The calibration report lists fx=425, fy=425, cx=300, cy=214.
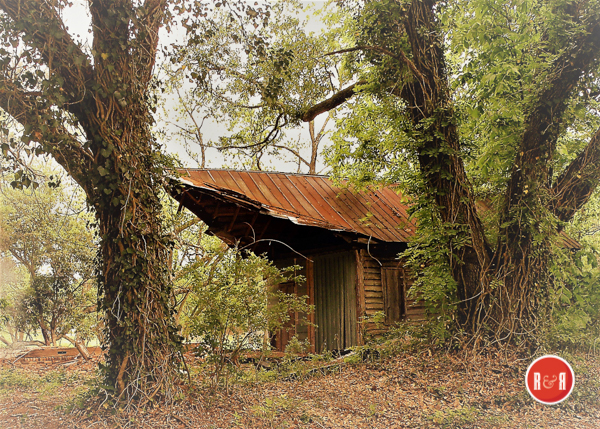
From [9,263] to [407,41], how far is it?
12077 mm

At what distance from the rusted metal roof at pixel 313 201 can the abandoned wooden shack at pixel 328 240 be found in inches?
1.0

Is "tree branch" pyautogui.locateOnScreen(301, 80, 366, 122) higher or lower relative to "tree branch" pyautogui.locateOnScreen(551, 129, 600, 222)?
higher

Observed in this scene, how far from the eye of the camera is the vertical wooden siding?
31.0ft

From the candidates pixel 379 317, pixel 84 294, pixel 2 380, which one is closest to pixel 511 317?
pixel 379 317

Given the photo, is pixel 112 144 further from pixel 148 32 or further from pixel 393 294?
pixel 393 294

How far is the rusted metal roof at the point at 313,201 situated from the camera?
27.8 ft

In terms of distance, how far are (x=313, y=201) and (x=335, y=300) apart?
2393 millimetres

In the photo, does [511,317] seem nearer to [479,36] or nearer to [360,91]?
[479,36]

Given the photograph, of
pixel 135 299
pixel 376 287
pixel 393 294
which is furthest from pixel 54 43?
pixel 393 294

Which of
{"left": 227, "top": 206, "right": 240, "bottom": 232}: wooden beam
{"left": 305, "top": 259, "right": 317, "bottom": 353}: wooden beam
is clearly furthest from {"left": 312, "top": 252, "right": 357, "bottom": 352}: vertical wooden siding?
{"left": 227, "top": 206, "right": 240, "bottom": 232}: wooden beam

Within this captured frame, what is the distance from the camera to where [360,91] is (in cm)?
923

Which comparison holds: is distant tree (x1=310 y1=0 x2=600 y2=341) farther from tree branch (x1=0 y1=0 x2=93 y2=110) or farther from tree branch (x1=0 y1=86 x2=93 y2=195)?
Answer: tree branch (x1=0 y1=86 x2=93 y2=195)

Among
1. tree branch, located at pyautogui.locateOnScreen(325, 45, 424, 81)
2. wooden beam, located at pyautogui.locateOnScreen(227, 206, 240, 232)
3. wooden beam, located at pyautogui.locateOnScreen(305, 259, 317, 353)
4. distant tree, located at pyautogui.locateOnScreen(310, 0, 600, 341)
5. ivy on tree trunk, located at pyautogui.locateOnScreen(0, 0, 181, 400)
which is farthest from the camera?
wooden beam, located at pyautogui.locateOnScreen(305, 259, 317, 353)

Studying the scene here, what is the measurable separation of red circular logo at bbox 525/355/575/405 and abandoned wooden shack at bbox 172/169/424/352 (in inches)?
121
